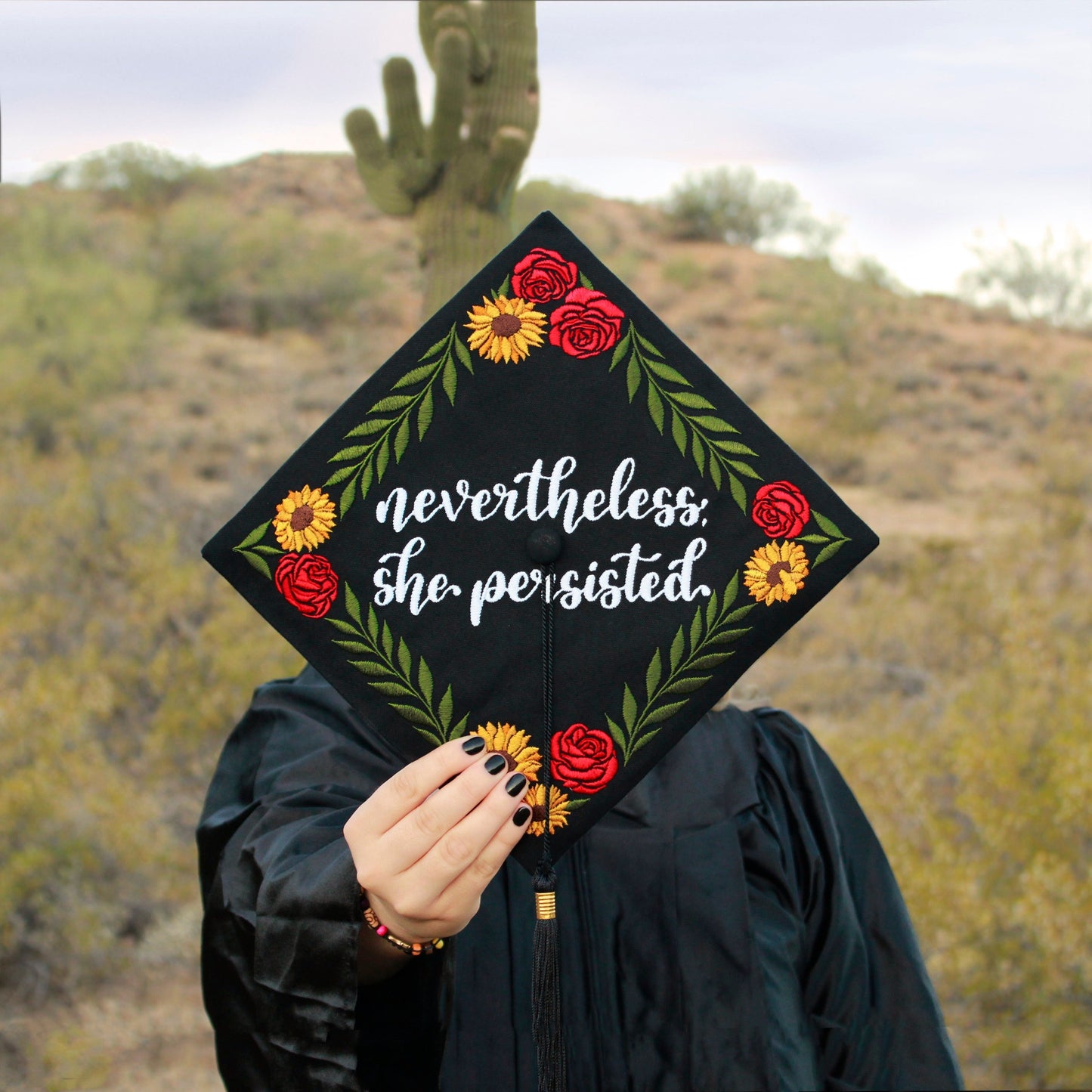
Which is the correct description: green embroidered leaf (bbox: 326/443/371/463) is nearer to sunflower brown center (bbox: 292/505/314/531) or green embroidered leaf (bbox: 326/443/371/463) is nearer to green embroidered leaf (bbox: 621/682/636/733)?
sunflower brown center (bbox: 292/505/314/531)

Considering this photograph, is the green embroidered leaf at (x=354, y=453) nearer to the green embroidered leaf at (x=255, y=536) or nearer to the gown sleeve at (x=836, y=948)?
the green embroidered leaf at (x=255, y=536)

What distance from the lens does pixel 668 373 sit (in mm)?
1472

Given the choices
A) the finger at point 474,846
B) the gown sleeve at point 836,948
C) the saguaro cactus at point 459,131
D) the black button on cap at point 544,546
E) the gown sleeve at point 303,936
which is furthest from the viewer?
the saguaro cactus at point 459,131

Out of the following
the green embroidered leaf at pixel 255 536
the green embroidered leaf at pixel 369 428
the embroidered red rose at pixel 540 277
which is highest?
the embroidered red rose at pixel 540 277

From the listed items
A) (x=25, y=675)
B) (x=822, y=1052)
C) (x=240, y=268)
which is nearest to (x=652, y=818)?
(x=822, y=1052)

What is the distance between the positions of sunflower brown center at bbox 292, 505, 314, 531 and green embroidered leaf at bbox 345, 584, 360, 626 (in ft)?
0.32

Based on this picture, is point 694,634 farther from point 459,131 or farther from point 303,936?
point 459,131

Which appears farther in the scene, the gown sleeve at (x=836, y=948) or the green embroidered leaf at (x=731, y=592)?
the gown sleeve at (x=836, y=948)

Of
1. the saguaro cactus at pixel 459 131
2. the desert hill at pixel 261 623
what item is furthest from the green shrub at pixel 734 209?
the saguaro cactus at pixel 459 131

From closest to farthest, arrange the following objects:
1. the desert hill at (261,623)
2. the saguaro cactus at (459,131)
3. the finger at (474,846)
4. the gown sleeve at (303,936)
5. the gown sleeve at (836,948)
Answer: the finger at (474,846), the gown sleeve at (303,936), the gown sleeve at (836,948), the saguaro cactus at (459,131), the desert hill at (261,623)

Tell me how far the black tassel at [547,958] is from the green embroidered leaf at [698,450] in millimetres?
295

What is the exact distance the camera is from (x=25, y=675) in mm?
5859

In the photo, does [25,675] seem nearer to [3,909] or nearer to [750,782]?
[3,909]

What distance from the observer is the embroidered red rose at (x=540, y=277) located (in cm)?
148
